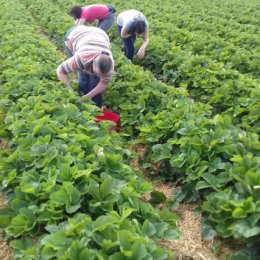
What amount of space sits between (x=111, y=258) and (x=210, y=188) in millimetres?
1638

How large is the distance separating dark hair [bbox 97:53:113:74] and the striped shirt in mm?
197

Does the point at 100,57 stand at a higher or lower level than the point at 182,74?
higher

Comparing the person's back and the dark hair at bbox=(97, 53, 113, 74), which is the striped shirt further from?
the dark hair at bbox=(97, 53, 113, 74)

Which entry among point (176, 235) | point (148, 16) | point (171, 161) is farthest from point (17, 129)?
point (148, 16)

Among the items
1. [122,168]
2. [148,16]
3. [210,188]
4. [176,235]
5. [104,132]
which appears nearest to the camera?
[176,235]

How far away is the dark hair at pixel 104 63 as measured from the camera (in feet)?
14.9

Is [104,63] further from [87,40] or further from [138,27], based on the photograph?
[138,27]

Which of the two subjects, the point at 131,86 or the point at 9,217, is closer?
the point at 9,217

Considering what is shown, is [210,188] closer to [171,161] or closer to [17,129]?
[171,161]

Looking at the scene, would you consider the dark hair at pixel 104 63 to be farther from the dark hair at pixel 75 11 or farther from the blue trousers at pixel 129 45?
the blue trousers at pixel 129 45

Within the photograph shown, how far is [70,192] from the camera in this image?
298 cm

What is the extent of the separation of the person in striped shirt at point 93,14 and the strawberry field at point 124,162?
95 cm

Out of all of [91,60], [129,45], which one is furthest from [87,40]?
[129,45]

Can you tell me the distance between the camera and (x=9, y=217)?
3172 mm
